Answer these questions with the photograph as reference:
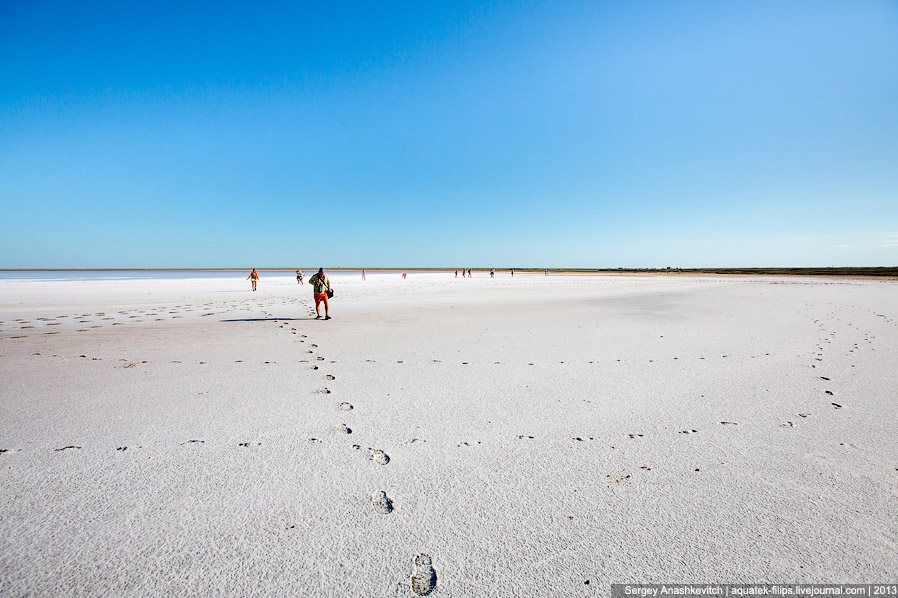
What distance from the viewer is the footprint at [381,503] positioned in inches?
111

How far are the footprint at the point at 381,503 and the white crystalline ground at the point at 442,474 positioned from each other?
3 centimetres

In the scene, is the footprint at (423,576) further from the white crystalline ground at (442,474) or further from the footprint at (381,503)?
the footprint at (381,503)

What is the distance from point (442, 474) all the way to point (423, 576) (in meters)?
1.09

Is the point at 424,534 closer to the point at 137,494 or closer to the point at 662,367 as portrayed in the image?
the point at 137,494

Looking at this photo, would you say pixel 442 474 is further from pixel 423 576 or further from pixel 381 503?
pixel 423 576

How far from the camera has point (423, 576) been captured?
2.24m

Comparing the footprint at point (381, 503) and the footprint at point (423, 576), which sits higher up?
the footprint at point (381, 503)

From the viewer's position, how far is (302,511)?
2.80m

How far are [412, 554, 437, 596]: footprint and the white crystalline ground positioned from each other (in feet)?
0.09

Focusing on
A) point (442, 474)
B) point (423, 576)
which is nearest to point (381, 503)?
point (442, 474)

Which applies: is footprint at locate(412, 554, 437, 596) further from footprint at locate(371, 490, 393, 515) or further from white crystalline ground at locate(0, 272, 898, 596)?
footprint at locate(371, 490, 393, 515)

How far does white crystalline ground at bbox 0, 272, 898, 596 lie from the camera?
2.31 meters

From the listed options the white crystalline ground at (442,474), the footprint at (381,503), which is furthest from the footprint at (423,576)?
the footprint at (381,503)

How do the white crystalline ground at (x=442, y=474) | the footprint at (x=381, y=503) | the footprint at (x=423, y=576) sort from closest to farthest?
the footprint at (x=423, y=576) < the white crystalline ground at (x=442, y=474) < the footprint at (x=381, y=503)
